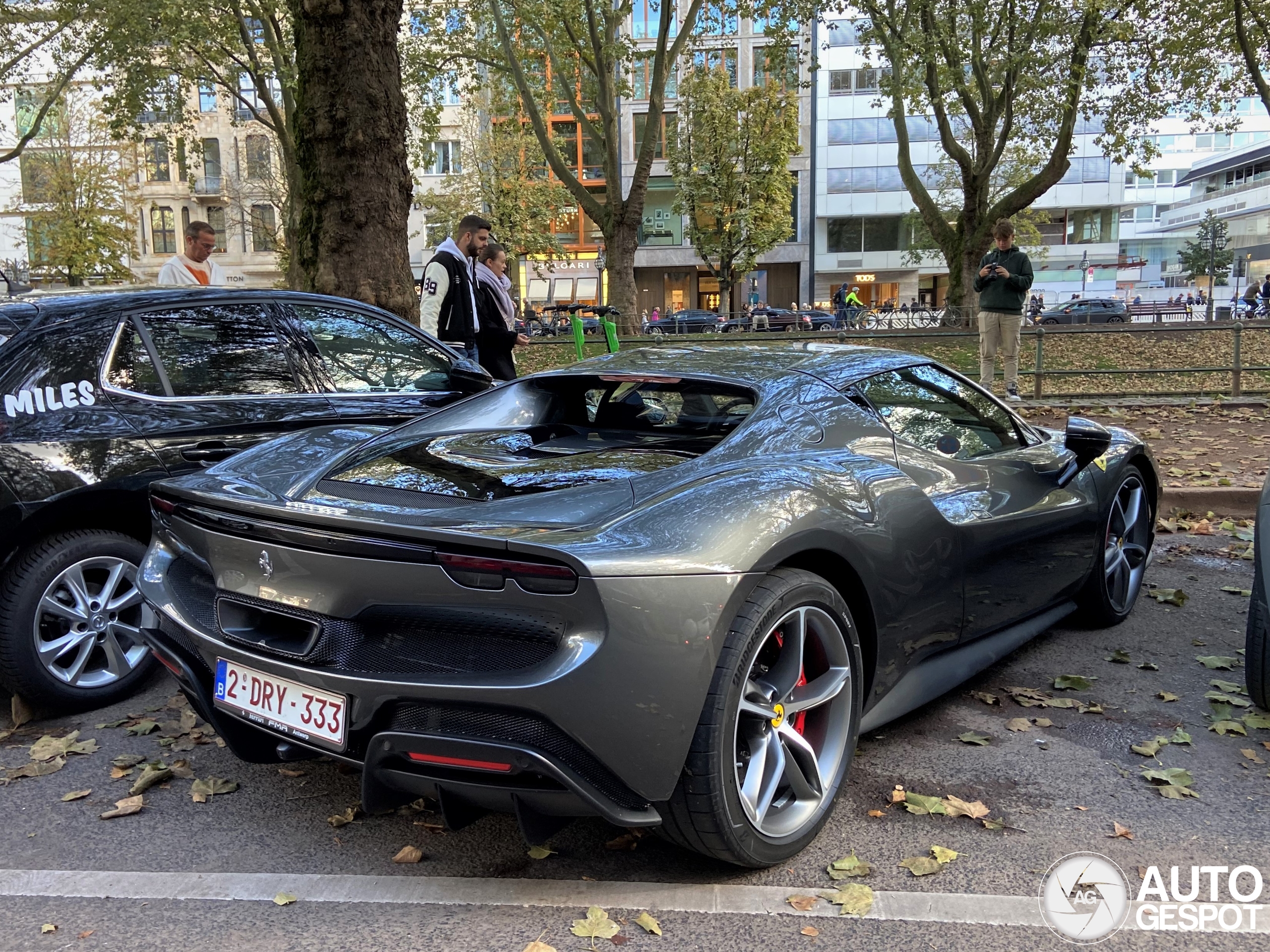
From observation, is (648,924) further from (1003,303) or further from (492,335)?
(1003,303)

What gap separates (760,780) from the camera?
2.48 meters

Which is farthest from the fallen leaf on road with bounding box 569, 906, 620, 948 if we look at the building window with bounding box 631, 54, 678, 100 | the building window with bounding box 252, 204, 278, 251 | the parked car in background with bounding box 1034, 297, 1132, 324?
the building window with bounding box 631, 54, 678, 100

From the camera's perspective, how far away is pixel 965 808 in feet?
9.36

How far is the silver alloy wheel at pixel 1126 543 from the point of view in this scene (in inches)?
174

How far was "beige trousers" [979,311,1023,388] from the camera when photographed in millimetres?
11461

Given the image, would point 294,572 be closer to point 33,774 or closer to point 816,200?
point 33,774

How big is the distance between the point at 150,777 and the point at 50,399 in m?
1.41

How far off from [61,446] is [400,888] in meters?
2.12

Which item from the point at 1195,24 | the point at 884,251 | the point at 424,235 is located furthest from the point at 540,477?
the point at 884,251

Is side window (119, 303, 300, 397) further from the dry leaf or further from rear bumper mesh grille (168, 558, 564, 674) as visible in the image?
the dry leaf

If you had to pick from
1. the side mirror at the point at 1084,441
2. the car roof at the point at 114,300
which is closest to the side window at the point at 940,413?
the side mirror at the point at 1084,441

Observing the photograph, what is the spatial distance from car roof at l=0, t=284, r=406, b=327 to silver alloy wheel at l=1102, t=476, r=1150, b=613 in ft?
12.3

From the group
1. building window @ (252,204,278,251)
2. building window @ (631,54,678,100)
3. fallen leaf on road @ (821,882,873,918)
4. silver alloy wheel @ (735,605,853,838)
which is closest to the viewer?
fallen leaf on road @ (821,882,873,918)

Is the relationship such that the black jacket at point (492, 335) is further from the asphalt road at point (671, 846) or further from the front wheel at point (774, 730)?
the front wheel at point (774, 730)
